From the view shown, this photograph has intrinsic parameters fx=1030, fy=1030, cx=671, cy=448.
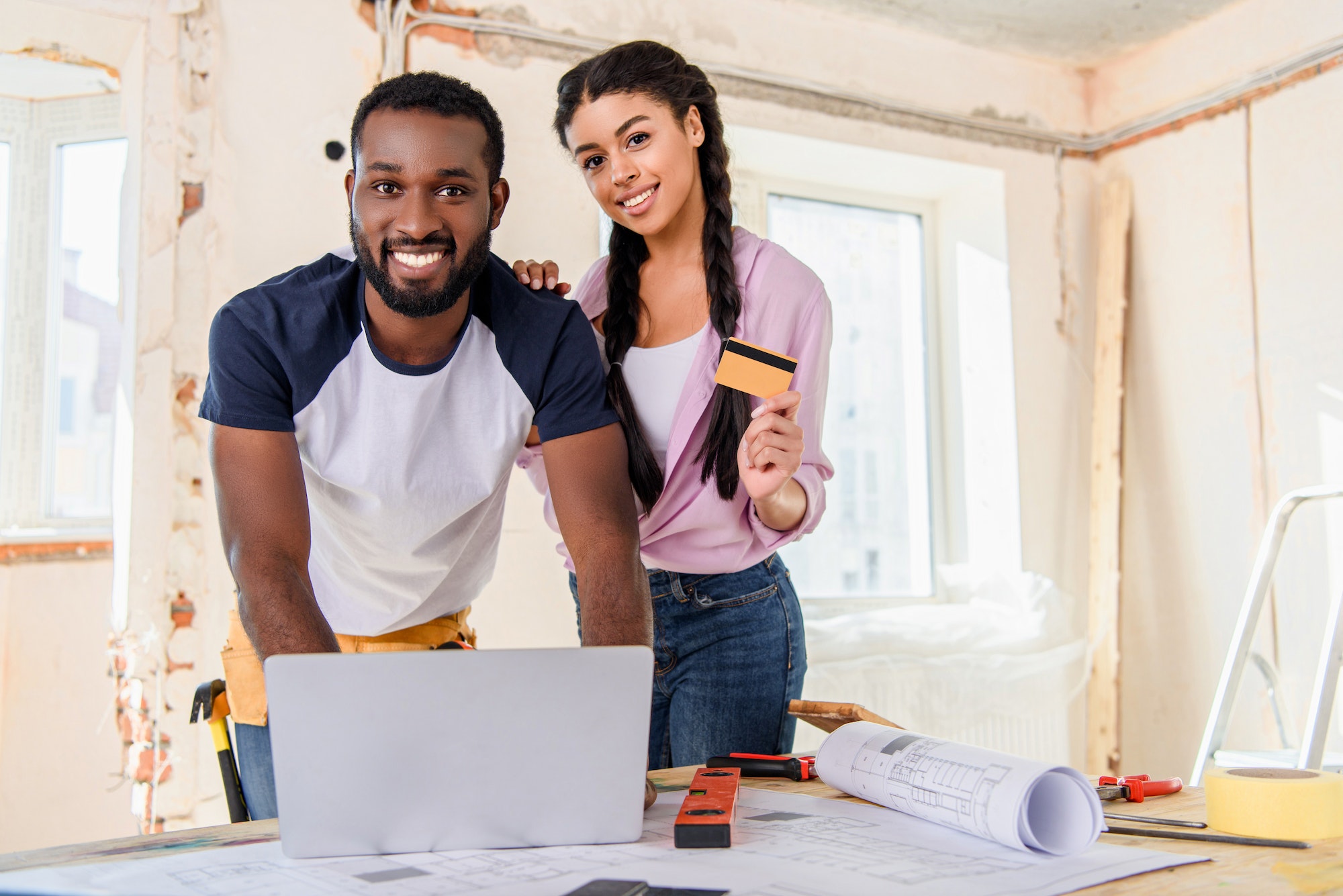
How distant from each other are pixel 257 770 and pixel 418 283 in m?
0.66

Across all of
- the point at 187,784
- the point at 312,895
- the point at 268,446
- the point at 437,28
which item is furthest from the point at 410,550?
the point at 437,28

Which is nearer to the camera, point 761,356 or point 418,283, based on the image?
point 761,356

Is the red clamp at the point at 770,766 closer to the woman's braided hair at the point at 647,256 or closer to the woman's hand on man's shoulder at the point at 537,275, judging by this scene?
the woman's braided hair at the point at 647,256

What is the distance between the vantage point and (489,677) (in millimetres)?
739

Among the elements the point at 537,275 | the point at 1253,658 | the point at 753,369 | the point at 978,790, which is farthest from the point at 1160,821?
the point at 1253,658

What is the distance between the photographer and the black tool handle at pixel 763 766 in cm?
107

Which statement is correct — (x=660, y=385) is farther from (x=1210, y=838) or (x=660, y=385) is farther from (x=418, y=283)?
(x=1210, y=838)

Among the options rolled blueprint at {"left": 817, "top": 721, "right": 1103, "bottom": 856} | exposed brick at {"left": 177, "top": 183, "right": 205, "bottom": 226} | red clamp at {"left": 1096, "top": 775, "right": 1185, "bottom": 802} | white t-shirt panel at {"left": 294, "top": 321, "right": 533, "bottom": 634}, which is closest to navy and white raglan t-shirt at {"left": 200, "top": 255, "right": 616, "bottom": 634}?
white t-shirt panel at {"left": 294, "top": 321, "right": 533, "bottom": 634}

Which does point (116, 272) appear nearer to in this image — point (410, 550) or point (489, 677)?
point (410, 550)

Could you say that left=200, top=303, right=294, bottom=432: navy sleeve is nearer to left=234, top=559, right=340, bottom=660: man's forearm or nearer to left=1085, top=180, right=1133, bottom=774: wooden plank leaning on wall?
left=234, top=559, right=340, bottom=660: man's forearm

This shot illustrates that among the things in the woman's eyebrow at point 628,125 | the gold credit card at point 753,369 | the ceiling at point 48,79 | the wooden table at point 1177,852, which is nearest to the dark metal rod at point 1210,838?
the wooden table at point 1177,852

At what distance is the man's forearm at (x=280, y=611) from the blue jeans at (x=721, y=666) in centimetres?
41

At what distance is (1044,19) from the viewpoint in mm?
3191

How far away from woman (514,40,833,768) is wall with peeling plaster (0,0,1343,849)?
1.21 metres
